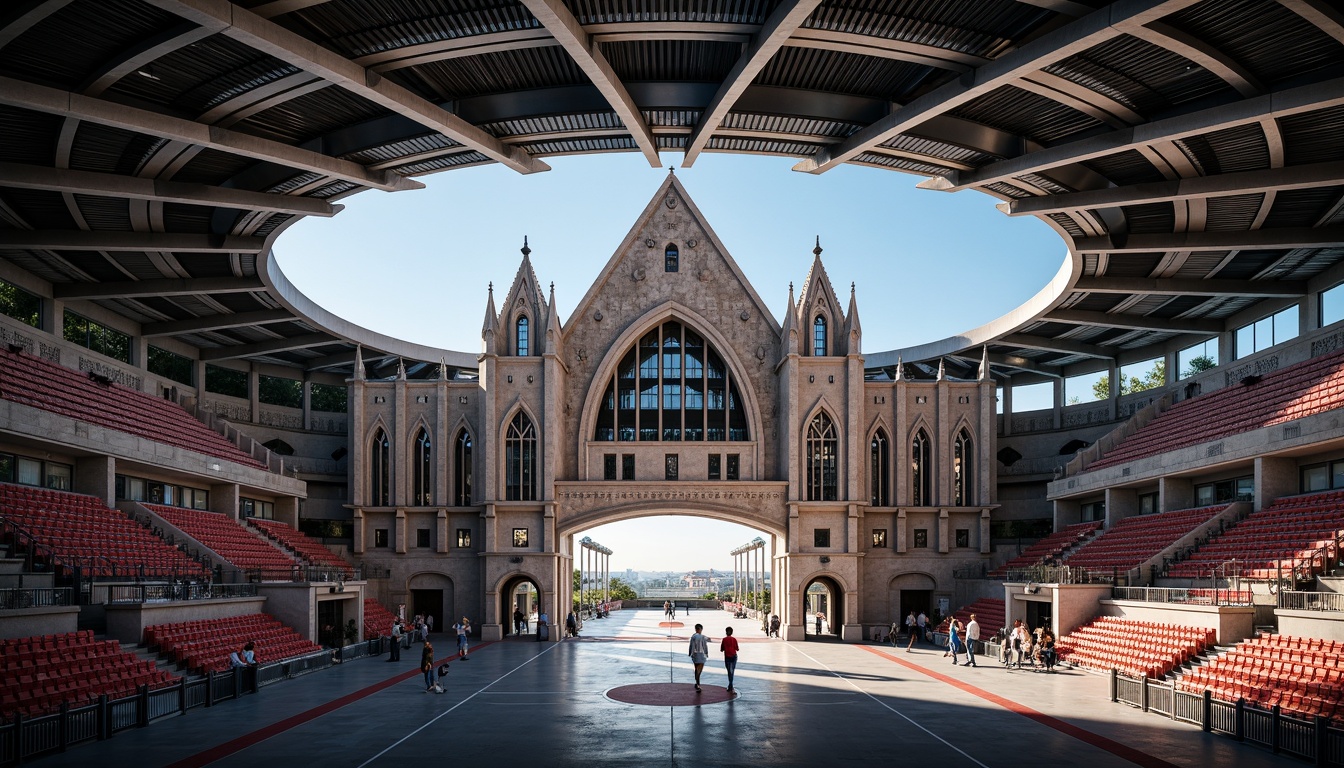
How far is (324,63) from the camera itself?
2034cm

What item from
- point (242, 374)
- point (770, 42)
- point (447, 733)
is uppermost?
point (770, 42)

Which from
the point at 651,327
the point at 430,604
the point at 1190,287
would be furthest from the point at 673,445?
the point at 1190,287

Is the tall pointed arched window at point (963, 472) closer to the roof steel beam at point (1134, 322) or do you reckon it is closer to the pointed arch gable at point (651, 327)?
the roof steel beam at point (1134, 322)

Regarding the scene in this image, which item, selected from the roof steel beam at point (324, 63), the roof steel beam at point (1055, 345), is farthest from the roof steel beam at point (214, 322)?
the roof steel beam at point (1055, 345)

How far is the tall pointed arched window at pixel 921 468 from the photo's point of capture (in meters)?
51.4

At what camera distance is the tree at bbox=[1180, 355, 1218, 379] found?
50219mm

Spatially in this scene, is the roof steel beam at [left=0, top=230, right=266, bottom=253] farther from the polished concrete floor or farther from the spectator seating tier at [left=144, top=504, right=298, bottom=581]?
the polished concrete floor

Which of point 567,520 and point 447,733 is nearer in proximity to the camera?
point 447,733

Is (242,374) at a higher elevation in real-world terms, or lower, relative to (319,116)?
lower

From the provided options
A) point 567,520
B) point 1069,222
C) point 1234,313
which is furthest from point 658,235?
point 1234,313

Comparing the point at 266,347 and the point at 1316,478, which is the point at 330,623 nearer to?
the point at 266,347

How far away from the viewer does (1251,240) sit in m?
33.7

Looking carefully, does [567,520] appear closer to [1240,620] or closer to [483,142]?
[483,142]

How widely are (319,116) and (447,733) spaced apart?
15.5 meters
